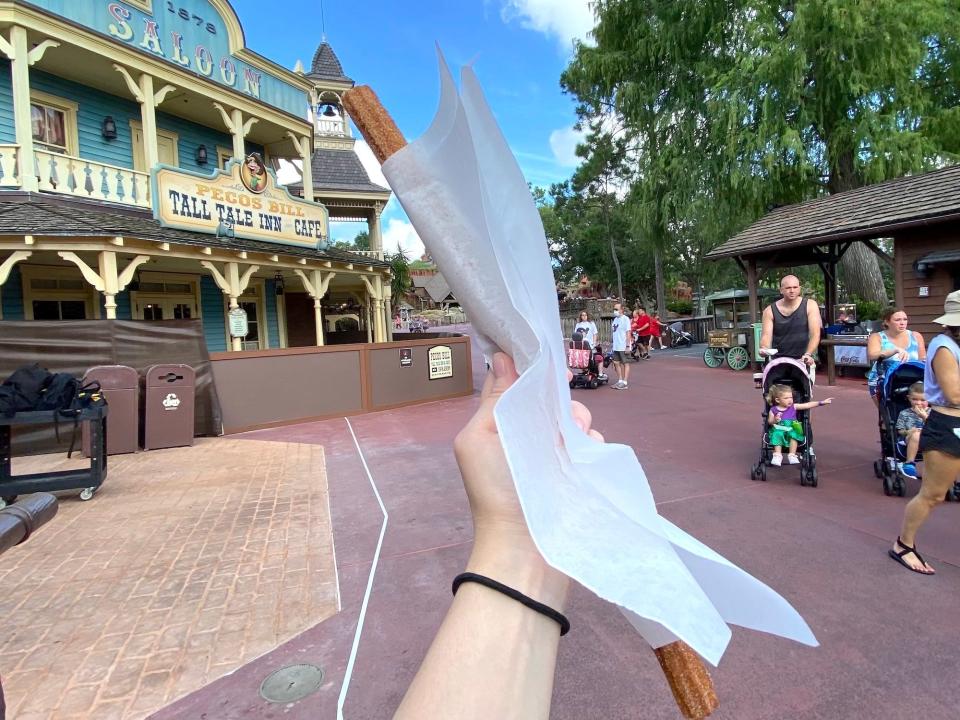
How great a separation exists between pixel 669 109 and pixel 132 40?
50.5 feet

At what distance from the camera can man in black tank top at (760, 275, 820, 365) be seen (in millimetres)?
5457

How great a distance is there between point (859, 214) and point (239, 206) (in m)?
13.6

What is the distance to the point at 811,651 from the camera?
103 inches

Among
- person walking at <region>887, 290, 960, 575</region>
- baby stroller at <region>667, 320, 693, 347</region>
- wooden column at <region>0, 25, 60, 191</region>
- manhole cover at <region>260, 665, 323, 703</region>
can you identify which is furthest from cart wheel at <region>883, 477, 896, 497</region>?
baby stroller at <region>667, 320, 693, 347</region>

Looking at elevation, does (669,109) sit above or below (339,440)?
above

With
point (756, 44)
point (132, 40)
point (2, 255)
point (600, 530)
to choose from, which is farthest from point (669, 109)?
point (600, 530)

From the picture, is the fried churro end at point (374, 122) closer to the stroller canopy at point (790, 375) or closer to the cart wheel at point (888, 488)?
the stroller canopy at point (790, 375)

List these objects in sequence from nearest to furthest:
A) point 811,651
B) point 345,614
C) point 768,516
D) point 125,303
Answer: point 811,651 < point 345,614 < point 768,516 < point 125,303

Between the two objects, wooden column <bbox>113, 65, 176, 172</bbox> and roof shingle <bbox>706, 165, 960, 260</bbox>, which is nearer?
roof shingle <bbox>706, 165, 960, 260</bbox>

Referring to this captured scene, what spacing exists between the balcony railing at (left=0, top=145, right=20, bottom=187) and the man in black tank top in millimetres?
11658

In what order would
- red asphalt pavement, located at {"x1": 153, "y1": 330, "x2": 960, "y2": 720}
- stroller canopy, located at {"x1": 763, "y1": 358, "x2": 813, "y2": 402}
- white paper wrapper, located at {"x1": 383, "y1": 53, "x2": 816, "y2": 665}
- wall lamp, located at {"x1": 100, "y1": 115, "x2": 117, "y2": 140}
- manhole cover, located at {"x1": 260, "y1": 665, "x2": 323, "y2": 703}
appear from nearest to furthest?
white paper wrapper, located at {"x1": 383, "y1": 53, "x2": 816, "y2": 665} < red asphalt pavement, located at {"x1": 153, "y1": 330, "x2": 960, "y2": 720} < manhole cover, located at {"x1": 260, "y1": 665, "x2": 323, "y2": 703} < stroller canopy, located at {"x1": 763, "y1": 358, "x2": 813, "y2": 402} < wall lamp, located at {"x1": 100, "y1": 115, "x2": 117, "y2": 140}

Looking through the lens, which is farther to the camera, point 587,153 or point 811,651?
point 587,153

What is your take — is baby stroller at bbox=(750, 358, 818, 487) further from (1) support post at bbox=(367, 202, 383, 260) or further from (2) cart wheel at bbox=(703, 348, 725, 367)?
(1) support post at bbox=(367, 202, 383, 260)

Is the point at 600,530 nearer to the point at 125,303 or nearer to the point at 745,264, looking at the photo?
the point at 125,303
